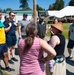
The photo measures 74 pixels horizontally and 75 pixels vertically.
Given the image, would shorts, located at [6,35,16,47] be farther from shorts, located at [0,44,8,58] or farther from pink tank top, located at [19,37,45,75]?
pink tank top, located at [19,37,45,75]

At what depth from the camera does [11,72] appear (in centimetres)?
814

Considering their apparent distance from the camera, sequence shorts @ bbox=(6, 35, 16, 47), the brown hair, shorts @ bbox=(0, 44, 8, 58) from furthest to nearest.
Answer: shorts @ bbox=(6, 35, 16, 47) < shorts @ bbox=(0, 44, 8, 58) < the brown hair

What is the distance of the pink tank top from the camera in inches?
161

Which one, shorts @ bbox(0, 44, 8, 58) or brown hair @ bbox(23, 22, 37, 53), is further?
shorts @ bbox(0, 44, 8, 58)

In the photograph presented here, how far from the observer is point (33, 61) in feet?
13.6

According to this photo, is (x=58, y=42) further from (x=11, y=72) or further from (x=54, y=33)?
(x=11, y=72)

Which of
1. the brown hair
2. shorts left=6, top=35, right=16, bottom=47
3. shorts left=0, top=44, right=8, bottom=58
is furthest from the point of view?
shorts left=6, top=35, right=16, bottom=47

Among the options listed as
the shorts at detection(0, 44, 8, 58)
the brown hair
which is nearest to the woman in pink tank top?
the brown hair

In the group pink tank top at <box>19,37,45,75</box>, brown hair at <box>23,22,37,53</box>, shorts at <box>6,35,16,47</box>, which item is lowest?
shorts at <box>6,35,16,47</box>

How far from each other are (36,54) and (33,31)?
0.35 m

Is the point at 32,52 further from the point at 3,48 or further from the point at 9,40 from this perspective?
the point at 9,40

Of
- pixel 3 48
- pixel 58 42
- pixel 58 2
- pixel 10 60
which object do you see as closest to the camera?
pixel 58 42

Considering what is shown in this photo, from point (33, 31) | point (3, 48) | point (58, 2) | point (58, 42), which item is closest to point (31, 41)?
point (33, 31)

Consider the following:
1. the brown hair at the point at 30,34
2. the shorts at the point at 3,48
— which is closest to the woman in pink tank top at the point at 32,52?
the brown hair at the point at 30,34
